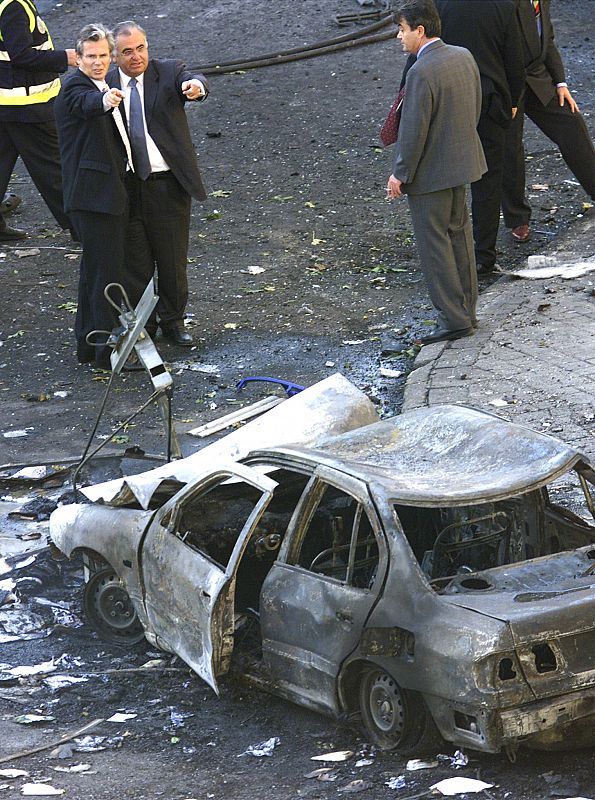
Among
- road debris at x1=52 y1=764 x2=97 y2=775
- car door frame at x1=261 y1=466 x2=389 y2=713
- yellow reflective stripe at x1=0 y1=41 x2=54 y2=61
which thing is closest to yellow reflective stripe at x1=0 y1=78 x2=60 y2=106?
yellow reflective stripe at x1=0 y1=41 x2=54 y2=61

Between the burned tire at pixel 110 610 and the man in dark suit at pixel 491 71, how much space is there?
5414 millimetres

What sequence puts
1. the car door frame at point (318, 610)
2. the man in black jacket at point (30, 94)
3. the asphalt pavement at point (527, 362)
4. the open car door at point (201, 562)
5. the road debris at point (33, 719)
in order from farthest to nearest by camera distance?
the man in black jacket at point (30, 94), the asphalt pavement at point (527, 362), the road debris at point (33, 719), the open car door at point (201, 562), the car door frame at point (318, 610)

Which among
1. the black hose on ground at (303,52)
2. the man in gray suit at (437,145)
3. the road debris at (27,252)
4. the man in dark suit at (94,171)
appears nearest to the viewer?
the man in gray suit at (437,145)

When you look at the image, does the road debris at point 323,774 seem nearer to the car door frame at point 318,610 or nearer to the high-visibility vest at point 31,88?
the car door frame at point 318,610

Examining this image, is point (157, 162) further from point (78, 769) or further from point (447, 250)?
point (78, 769)

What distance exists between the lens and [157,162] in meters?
9.80

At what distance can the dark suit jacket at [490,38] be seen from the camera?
34.0 ft

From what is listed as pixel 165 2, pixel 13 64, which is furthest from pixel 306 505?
pixel 165 2

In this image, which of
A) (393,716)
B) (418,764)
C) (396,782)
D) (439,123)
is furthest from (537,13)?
(396,782)

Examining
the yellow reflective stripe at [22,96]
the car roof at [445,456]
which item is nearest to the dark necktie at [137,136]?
the yellow reflective stripe at [22,96]

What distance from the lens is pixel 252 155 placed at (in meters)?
14.7

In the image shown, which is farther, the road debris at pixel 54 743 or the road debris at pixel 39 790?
the road debris at pixel 54 743

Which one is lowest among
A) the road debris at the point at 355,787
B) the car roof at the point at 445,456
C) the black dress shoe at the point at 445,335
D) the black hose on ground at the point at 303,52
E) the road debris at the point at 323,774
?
the black dress shoe at the point at 445,335

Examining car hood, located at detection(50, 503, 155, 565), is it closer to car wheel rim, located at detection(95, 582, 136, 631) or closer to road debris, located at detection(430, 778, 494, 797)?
car wheel rim, located at detection(95, 582, 136, 631)
